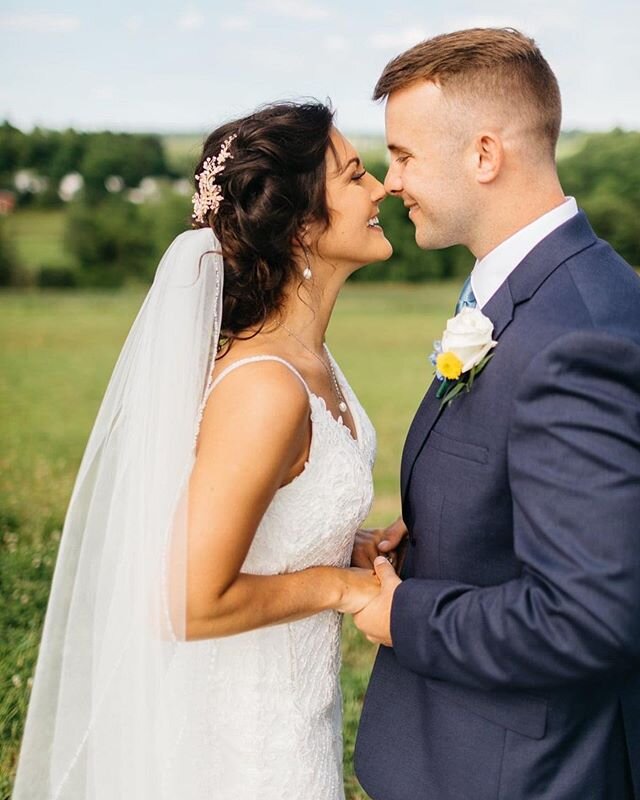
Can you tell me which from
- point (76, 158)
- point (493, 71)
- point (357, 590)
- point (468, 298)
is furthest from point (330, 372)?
point (76, 158)

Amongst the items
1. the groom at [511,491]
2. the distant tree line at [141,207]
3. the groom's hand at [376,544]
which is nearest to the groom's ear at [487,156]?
the groom at [511,491]

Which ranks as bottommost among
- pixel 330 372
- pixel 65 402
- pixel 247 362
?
pixel 65 402

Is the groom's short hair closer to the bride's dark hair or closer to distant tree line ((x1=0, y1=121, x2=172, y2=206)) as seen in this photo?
the bride's dark hair

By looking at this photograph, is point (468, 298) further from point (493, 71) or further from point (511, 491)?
point (511, 491)

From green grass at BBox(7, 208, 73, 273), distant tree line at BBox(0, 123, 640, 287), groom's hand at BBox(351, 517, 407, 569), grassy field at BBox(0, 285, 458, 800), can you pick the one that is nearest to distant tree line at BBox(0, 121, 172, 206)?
distant tree line at BBox(0, 123, 640, 287)

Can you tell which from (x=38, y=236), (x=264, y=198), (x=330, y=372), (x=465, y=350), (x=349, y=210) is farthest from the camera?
(x=38, y=236)

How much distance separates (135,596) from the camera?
2.26 meters

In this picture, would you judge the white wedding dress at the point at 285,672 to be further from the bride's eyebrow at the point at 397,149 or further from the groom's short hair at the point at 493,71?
the groom's short hair at the point at 493,71

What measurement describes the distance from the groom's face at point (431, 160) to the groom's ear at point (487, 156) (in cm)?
3

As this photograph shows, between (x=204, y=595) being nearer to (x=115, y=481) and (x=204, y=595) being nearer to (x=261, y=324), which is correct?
(x=115, y=481)

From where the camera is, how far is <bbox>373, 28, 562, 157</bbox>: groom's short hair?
6.89 feet

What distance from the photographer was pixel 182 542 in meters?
2.06

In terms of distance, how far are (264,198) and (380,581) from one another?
99 cm

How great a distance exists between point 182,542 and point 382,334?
16.5 m
